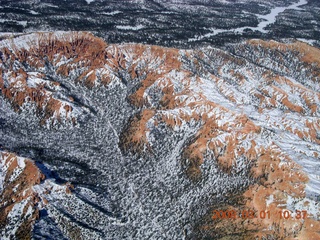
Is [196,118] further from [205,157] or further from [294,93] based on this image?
[294,93]

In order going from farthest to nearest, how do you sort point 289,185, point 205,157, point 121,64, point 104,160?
point 121,64 < point 104,160 < point 205,157 < point 289,185

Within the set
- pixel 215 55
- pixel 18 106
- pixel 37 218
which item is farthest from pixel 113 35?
pixel 37 218

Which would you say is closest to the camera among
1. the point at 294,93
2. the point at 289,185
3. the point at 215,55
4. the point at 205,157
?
the point at 289,185

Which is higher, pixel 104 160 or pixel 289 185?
pixel 289 185

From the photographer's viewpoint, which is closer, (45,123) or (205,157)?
(205,157)

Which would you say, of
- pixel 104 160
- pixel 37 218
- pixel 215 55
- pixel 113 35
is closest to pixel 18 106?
pixel 104 160

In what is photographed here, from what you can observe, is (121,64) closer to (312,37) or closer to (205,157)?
(205,157)
